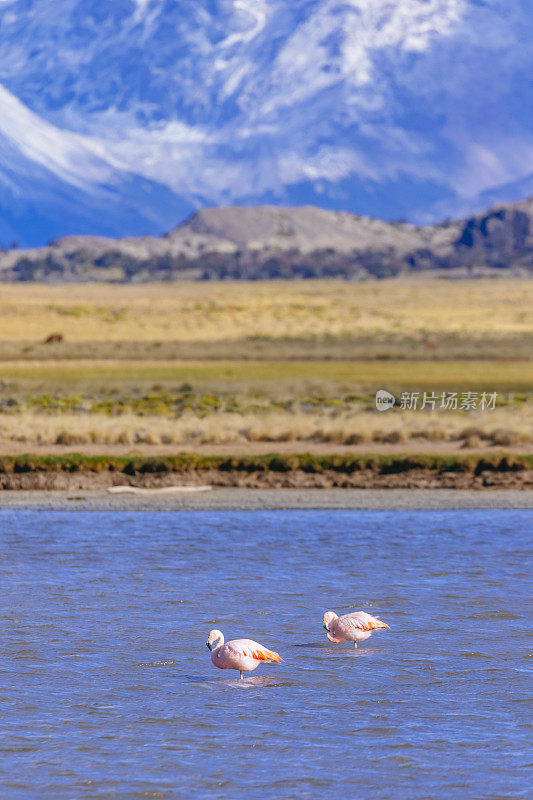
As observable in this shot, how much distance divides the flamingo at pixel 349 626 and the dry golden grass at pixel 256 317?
2259 inches

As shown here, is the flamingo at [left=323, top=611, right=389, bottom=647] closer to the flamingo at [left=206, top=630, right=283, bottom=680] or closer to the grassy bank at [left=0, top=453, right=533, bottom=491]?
the flamingo at [left=206, top=630, right=283, bottom=680]

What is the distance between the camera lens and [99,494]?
22328mm

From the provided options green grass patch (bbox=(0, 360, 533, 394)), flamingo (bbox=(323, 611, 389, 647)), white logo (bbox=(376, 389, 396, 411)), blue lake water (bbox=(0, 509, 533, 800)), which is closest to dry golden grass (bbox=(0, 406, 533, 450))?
white logo (bbox=(376, 389, 396, 411))

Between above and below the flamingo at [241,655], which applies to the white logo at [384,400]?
above

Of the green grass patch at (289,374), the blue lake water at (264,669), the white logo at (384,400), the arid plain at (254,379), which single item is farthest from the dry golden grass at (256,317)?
the blue lake water at (264,669)

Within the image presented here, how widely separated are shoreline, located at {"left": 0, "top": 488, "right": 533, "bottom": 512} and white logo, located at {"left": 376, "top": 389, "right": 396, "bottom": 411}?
39.2 ft

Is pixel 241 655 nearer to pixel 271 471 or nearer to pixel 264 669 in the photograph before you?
pixel 264 669

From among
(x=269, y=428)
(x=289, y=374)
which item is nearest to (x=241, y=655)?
(x=269, y=428)

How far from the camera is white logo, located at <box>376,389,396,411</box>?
34.9m

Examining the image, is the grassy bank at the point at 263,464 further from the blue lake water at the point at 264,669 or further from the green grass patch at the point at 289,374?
the green grass patch at the point at 289,374

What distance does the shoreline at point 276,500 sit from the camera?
Result: 21484 mm

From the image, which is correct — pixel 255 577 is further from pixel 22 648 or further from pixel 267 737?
pixel 267 737

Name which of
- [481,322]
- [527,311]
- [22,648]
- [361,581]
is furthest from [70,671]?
[527,311]

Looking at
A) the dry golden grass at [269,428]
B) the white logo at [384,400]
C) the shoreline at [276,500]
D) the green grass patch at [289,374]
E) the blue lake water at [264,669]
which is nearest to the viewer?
the blue lake water at [264,669]
